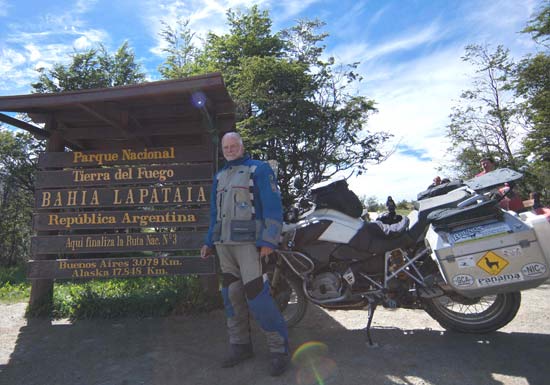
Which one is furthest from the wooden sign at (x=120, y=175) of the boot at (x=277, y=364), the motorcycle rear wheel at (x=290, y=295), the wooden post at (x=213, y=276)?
the boot at (x=277, y=364)

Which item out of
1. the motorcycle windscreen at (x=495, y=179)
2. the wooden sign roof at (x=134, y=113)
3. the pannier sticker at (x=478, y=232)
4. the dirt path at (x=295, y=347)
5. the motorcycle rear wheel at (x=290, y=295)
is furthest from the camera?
the wooden sign roof at (x=134, y=113)

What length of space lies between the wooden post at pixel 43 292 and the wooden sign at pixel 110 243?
17 centimetres

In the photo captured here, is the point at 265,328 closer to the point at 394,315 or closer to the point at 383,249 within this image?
the point at 383,249

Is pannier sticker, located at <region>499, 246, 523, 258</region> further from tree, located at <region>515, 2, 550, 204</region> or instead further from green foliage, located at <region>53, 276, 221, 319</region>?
tree, located at <region>515, 2, 550, 204</region>

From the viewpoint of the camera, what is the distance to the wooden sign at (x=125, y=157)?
472 cm

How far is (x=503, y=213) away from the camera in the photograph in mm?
2998

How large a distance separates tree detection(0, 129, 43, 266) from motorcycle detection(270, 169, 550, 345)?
1676 cm

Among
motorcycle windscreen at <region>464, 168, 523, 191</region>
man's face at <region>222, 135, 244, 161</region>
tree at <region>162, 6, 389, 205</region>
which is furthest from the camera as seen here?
tree at <region>162, 6, 389, 205</region>

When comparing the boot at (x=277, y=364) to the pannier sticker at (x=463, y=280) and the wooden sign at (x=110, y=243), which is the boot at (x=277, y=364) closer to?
the pannier sticker at (x=463, y=280)

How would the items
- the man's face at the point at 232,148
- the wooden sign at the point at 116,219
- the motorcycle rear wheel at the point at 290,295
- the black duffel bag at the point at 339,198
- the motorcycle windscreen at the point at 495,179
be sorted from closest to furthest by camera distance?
the motorcycle windscreen at the point at 495,179, the man's face at the point at 232,148, the black duffel bag at the point at 339,198, the motorcycle rear wheel at the point at 290,295, the wooden sign at the point at 116,219

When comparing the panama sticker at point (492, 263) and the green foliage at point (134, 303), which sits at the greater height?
the panama sticker at point (492, 263)

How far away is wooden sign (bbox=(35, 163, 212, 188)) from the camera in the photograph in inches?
183

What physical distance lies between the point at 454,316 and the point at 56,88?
18.5m

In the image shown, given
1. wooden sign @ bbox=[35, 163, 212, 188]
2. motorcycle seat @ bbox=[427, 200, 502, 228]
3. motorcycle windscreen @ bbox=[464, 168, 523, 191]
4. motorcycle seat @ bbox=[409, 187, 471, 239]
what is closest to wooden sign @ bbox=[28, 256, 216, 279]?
wooden sign @ bbox=[35, 163, 212, 188]
